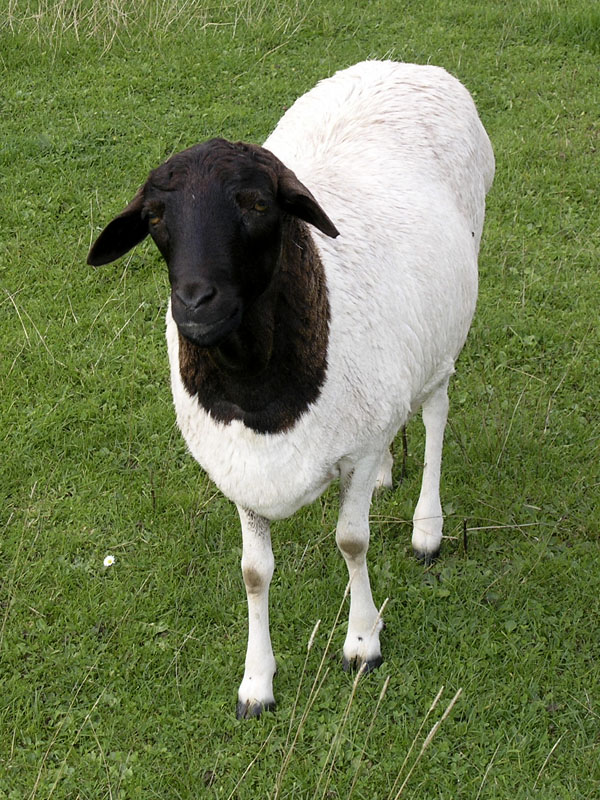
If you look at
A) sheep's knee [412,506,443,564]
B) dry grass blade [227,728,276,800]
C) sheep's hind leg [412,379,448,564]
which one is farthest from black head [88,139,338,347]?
sheep's knee [412,506,443,564]

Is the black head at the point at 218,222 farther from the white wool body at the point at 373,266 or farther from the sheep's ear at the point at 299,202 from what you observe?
the white wool body at the point at 373,266

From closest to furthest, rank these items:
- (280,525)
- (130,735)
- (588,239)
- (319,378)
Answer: (319,378) → (130,735) → (280,525) → (588,239)

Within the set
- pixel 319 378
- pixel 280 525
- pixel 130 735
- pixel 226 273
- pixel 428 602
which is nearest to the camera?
pixel 226 273

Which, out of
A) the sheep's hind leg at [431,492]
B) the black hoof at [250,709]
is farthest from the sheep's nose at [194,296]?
the sheep's hind leg at [431,492]

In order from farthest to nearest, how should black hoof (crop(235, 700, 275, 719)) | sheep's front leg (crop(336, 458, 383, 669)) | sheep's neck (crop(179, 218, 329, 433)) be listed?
1. black hoof (crop(235, 700, 275, 719))
2. sheep's front leg (crop(336, 458, 383, 669))
3. sheep's neck (crop(179, 218, 329, 433))

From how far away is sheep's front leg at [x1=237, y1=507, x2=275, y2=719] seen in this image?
144 inches

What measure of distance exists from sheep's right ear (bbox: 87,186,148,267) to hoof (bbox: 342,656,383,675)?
200 centimetres

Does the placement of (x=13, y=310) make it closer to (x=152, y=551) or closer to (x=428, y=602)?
(x=152, y=551)

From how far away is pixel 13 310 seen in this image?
5.82 m

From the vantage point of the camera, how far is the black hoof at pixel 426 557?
445 cm

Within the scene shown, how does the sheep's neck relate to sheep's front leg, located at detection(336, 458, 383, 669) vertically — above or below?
above

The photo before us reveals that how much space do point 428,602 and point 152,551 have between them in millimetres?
1304

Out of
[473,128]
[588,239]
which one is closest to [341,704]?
[473,128]

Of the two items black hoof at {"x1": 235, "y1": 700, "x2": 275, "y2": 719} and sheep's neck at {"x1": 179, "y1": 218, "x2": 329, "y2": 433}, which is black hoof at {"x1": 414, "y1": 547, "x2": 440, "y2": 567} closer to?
black hoof at {"x1": 235, "y1": 700, "x2": 275, "y2": 719}
